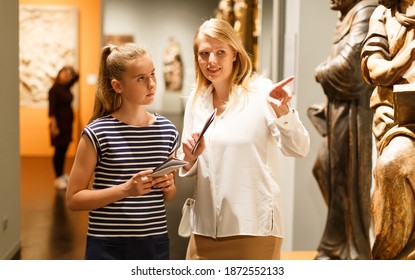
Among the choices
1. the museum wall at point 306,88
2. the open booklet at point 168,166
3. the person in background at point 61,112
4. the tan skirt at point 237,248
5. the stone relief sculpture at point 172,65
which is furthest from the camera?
the museum wall at point 306,88

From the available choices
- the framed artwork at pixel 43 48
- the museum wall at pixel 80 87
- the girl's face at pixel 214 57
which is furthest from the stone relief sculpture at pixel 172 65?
the girl's face at pixel 214 57

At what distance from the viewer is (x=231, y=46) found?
3266 mm

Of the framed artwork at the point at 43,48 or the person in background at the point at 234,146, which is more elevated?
the framed artwork at the point at 43,48

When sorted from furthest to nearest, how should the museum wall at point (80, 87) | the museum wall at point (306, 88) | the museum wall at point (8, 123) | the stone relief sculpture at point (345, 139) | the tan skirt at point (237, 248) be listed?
1. the museum wall at point (306, 88)
2. the stone relief sculpture at point (345, 139)
3. the museum wall at point (8, 123)
4. the museum wall at point (80, 87)
5. the tan skirt at point (237, 248)

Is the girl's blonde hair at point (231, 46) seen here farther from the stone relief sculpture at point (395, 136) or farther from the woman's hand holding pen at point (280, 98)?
the stone relief sculpture at point (395, 136)

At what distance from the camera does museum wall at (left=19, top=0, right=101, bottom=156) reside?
12.0 ft

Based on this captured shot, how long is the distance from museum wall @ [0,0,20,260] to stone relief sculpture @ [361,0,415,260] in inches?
65.9

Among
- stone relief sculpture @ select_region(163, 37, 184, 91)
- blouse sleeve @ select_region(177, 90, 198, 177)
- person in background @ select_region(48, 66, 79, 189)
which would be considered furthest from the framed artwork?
blouse sleeve @ select_region(177, 90, 198, 177)

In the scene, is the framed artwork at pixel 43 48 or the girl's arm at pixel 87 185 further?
the framed artwork at pixel 43 48

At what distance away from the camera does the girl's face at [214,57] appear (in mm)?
3252

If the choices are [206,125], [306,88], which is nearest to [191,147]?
[206,125]

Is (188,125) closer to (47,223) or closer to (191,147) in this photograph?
(191,147)

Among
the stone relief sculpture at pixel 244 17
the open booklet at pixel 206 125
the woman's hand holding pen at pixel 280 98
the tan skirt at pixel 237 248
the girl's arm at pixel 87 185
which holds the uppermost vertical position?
the stone relief sculpture at pixel 244 17

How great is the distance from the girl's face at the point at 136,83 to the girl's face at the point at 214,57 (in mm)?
265
